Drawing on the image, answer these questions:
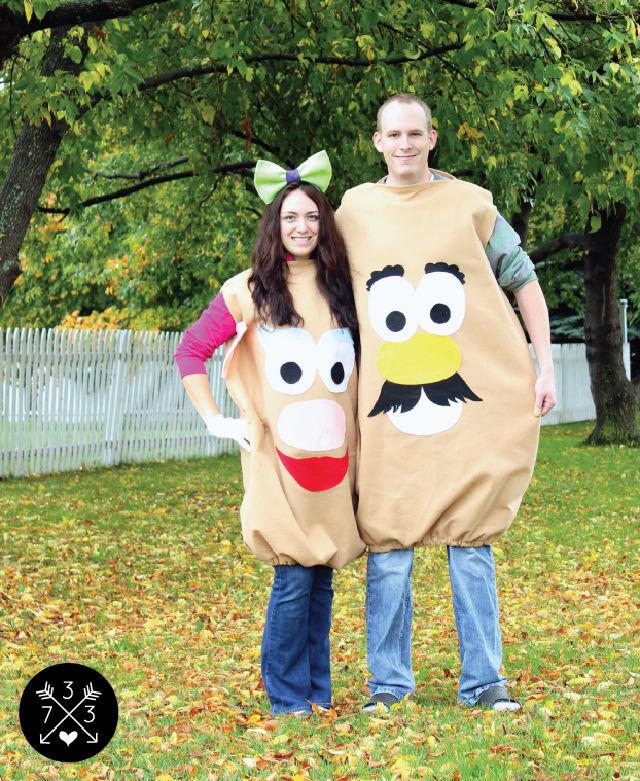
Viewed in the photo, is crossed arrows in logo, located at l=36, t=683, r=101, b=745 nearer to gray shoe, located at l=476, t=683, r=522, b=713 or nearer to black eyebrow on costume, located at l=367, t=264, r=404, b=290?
gray shoe, located at l=476, t=683, r=522, b=713

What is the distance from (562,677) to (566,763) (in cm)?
137

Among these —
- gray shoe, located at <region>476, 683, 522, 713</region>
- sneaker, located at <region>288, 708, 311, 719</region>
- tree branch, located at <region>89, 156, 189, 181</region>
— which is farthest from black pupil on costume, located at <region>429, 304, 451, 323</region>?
tree branch, located at <region>89, 156, 189, 181</region>

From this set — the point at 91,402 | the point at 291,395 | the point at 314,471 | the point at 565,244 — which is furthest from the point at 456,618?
the point at 565,244

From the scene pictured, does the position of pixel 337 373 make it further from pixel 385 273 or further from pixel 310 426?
pixel 385 273

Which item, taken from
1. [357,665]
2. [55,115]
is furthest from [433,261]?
[55,115]

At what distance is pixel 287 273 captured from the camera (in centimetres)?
419

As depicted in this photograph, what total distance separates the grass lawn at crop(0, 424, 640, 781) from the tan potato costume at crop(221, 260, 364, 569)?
664mm

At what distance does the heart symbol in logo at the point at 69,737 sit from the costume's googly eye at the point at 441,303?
6.20ft

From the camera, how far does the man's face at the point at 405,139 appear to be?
4.16m

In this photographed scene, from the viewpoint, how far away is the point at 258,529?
13.5 ft

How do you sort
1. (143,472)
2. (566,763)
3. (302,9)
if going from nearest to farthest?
(566,763) < (302,9) < (143,472)

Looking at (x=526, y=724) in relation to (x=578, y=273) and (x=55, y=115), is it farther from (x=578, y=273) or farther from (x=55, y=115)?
(x=578, y=273)

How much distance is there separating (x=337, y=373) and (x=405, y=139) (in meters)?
0.87

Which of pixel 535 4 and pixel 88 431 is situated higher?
pixel 535 4
